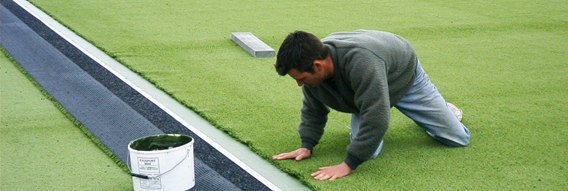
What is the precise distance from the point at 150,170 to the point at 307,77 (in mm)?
714

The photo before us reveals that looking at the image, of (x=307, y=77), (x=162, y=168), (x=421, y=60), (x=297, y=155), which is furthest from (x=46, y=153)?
(x=421, y=60)

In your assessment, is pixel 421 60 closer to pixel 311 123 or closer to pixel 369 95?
pixel 311 123

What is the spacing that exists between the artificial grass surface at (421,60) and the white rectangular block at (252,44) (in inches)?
2.8

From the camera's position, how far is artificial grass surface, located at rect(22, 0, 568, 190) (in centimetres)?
266

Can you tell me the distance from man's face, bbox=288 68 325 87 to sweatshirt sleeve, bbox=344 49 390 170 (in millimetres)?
119

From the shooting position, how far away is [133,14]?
586cm

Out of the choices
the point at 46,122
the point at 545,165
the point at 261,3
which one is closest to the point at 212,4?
the point at 261,3

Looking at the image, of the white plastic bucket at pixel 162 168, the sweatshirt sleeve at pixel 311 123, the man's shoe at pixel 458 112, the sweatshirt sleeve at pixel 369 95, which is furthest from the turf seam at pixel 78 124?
the man's shoe at pixel 458 112

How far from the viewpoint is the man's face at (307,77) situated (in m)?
2.29

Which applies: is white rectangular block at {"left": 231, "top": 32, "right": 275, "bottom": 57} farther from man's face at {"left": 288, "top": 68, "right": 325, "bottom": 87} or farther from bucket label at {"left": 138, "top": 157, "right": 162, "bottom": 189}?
bucket label at {"left": 138, "top": 157, "right": 162, "bottom": 189}

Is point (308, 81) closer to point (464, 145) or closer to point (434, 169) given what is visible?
point (434, 169)

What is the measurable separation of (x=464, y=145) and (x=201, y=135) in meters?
1.34

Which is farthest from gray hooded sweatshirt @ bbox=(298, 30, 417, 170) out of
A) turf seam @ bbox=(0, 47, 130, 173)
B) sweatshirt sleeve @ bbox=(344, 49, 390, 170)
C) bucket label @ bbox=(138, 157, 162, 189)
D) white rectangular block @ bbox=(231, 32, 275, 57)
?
white rectangular block @ bbox=(231, 32, 275, 57)

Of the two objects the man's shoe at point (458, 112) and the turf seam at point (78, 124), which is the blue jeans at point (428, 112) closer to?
the man's shoe at point (458, 112)
